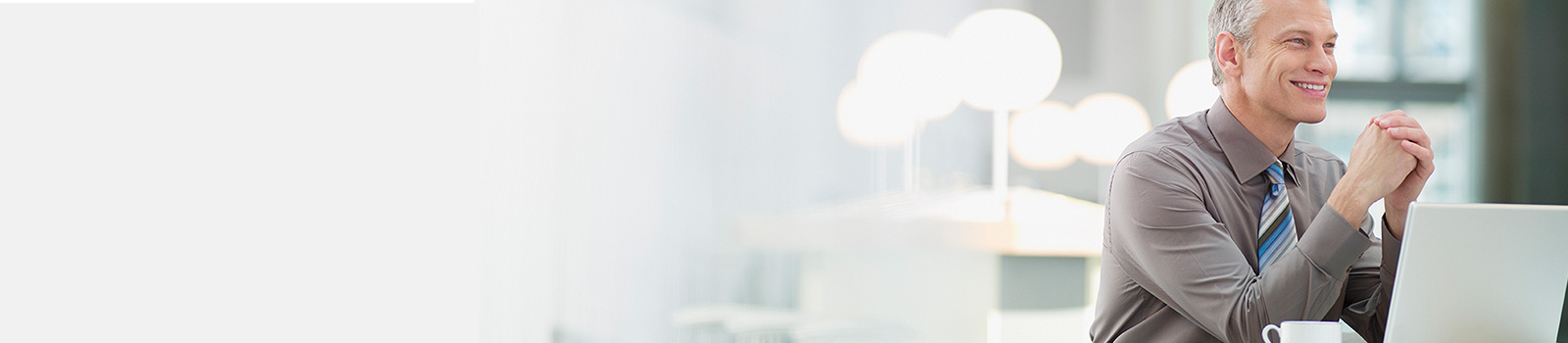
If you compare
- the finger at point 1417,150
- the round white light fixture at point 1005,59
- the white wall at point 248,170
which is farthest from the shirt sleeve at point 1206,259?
the white wall at point 248,170

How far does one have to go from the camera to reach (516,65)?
8.36 feet

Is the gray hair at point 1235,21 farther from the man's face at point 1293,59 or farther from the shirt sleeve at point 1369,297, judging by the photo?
the shirt sleeve at point 1369,297

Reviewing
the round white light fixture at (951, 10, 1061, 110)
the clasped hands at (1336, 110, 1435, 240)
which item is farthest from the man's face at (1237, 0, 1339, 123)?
the round white light fixture at (951, 10, 1061, 110)

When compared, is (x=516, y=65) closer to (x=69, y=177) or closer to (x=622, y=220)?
(x=622, y=220)

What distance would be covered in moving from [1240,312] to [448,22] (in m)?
1.92

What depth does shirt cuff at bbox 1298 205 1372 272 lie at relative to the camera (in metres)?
1.12

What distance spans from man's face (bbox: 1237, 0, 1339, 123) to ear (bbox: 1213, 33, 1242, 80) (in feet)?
0.08

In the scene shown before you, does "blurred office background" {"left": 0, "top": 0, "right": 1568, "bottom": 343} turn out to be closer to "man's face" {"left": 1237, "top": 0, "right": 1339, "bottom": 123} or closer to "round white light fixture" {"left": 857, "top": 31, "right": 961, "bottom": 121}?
"round white light fixture" {"left": 857, "top": 31, "right": 961, "bottom": 121}

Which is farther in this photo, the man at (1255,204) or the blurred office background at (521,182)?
the blurred office background at (521,182)

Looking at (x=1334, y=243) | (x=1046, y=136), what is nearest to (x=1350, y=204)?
(x=1334, y=243)

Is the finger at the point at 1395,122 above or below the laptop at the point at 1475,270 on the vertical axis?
above

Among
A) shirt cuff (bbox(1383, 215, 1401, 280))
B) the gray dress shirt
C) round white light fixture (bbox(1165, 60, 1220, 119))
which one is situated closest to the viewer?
the gray dress shirt

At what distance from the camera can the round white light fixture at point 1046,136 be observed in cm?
271

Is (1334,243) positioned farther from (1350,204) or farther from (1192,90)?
(1192,90)
